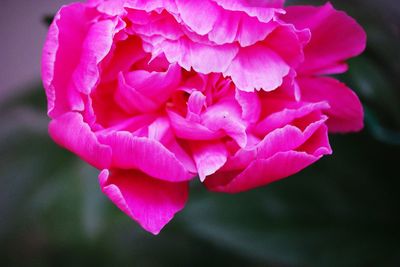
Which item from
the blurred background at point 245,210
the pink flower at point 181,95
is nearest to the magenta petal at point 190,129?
the pink flower at point 181,95

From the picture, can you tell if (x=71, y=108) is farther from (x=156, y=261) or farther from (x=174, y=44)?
(x=156, y=261)

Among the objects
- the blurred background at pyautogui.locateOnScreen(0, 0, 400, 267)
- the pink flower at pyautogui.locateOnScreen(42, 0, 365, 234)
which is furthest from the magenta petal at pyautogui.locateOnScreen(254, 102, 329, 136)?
the blurred background at pyautogui.locateOnScreen(0, 0, 400, 267)

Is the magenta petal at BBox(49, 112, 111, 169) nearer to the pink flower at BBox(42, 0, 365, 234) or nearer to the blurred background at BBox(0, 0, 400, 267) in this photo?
the pink flower at BBox(42, 0, 365, 234)

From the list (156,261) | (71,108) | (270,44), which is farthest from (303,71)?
(156,261)

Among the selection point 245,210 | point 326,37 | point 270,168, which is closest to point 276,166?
point 270,168

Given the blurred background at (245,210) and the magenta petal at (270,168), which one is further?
the blurred background at (245,210)

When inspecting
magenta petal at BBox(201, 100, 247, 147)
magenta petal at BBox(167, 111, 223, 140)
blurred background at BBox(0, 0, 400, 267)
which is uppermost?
magenta petal at BBox(201, 100, 247, 147)

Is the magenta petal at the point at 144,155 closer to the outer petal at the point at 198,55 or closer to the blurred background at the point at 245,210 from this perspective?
the outer petal at the point at 198,55

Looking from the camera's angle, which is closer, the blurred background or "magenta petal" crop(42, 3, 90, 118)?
"magenta petal" crop(42, 3, 90, 118)
